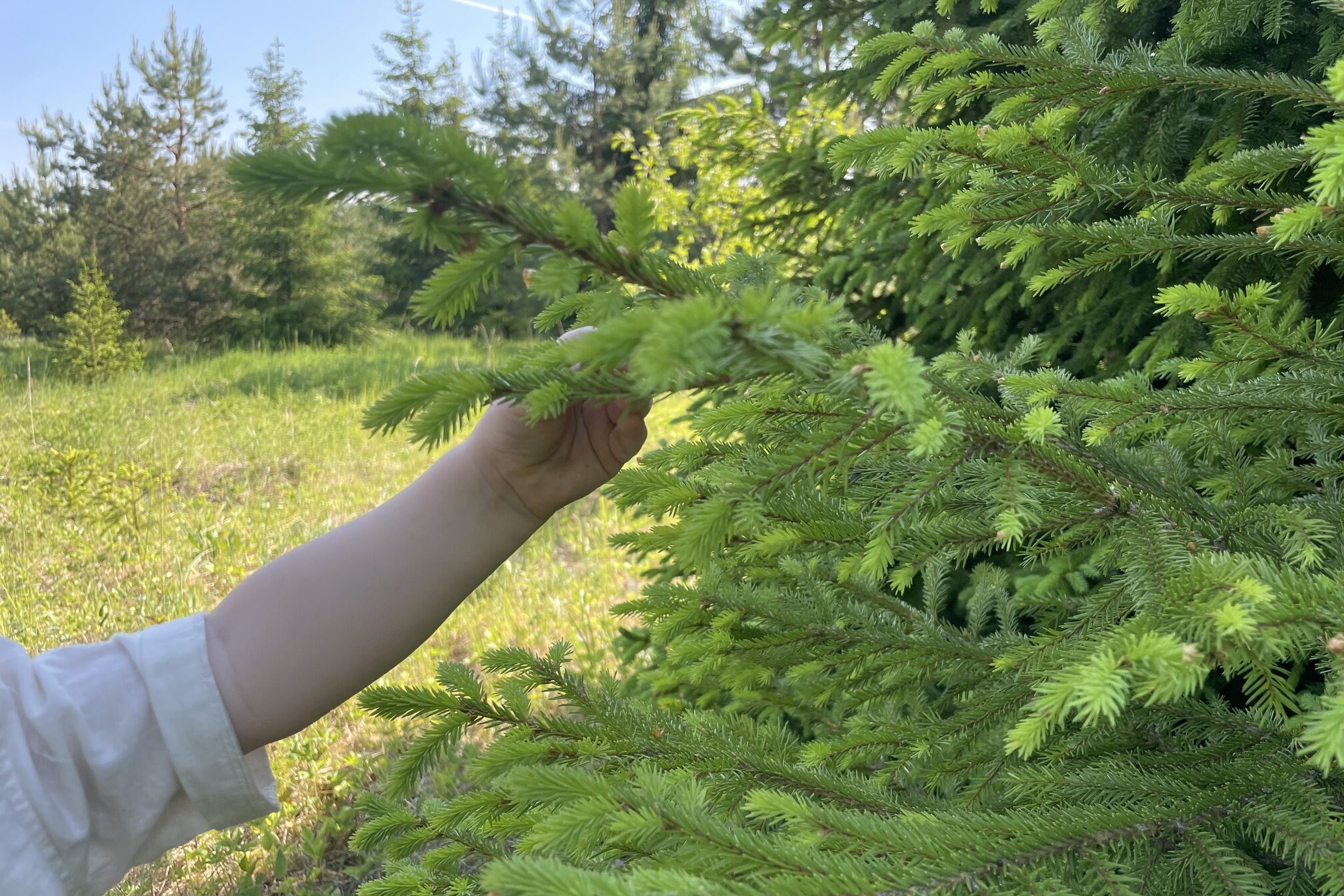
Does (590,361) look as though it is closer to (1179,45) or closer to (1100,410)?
(1100,410)

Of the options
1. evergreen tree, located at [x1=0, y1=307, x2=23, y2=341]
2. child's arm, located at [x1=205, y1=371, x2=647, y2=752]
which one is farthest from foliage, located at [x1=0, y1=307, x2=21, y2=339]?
child's arm, located at [x1=205, y1=371, x2=647, y2=752]

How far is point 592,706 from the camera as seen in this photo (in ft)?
3.91

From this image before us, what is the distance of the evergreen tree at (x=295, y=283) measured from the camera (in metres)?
13.5

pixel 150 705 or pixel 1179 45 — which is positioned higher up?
pixel 1179 45

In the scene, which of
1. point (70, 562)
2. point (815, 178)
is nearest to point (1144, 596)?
point (815, 178)

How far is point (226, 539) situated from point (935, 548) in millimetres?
5310

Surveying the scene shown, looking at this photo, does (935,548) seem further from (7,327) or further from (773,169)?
(7,327)

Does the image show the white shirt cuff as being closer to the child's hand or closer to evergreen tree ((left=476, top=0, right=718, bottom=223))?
the child's hand

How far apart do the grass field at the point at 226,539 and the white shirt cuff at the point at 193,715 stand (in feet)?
2.02

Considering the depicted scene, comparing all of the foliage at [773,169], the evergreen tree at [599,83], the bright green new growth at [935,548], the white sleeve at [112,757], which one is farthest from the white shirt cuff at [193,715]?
the evergreen tree at [599,83]

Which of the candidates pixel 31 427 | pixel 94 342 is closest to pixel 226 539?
pixel 31 427

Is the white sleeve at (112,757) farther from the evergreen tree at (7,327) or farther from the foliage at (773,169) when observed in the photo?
the evergreen tree at (7,327)

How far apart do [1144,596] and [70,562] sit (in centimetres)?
574

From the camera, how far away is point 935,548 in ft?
3.52
